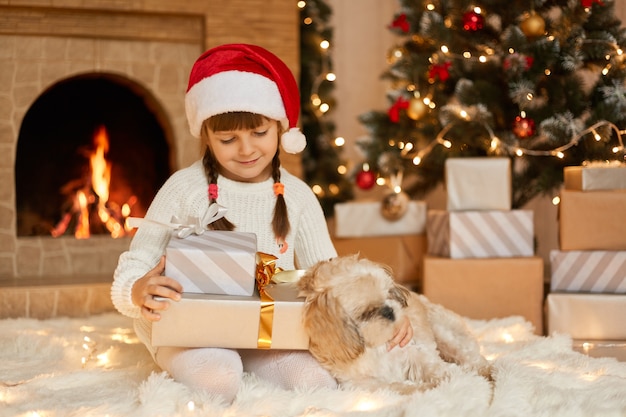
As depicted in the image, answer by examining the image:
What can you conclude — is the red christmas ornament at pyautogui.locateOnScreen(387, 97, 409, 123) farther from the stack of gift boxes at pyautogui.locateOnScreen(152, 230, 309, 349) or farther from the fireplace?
the stack of gift boxes at pyautogui.locateOnScreen(152, 230, 309, 349)

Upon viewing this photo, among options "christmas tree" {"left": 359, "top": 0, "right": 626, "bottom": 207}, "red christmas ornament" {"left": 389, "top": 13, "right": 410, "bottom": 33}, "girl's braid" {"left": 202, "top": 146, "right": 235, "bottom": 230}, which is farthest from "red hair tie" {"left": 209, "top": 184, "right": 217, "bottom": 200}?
"red christmas ornament" {"left": 389, "top": 13, "right": 410, "bottom": 33}

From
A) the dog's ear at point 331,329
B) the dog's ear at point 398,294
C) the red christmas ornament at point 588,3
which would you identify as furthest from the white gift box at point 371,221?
the dog's ear at point 331,329

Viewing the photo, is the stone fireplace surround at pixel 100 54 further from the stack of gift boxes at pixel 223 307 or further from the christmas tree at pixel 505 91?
the stack of gift boxes at pixel 223 307

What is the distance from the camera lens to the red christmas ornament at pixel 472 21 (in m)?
2.80

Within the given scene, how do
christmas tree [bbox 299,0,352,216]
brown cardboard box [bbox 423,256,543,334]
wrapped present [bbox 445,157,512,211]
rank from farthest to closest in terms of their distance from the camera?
1. christmas tree [bbox 299,0,352,216]
2. wrapped present [bbox 445,157,512,211]
3. brown cardboard box [bbox 423,256,543,334]

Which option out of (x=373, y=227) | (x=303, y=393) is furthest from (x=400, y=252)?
(x=303, y=393)

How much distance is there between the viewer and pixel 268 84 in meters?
1.81

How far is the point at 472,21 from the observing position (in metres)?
2.79

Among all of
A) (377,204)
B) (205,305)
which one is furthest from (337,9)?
(205,305)

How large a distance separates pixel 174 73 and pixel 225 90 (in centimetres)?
160

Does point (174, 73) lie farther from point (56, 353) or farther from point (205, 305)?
point (205, 305)

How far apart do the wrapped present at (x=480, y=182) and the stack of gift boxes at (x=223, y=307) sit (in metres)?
1.22

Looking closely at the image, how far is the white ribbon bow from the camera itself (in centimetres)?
160

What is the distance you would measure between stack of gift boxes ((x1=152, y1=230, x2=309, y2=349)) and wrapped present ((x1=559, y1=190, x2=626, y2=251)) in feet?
3.97
